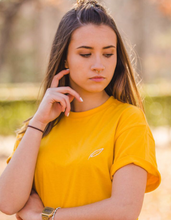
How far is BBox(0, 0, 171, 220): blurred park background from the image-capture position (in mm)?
6699

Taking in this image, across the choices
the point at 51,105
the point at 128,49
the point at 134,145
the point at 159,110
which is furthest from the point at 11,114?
the point at 134,145

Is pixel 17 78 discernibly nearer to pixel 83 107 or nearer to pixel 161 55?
pixel 161 55

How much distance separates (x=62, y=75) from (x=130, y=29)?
Result: 84.3ft

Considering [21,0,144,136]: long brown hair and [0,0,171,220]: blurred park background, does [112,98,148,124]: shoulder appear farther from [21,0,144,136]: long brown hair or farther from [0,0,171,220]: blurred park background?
[0,0,171,220]: blurred park background

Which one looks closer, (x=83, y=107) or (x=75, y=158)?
(x=75, y=158)

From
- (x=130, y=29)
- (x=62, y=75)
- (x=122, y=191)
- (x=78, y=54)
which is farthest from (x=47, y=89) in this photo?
(x=130, y=29)

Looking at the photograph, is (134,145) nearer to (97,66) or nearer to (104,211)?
(104,211)

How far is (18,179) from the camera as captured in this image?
6.92 ft

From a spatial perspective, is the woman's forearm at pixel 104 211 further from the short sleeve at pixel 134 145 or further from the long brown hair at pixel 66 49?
the long brown hair at pixel 66 49

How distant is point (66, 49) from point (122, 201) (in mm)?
1102

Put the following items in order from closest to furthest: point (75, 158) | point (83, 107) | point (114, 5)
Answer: point (75, 158), point (83, 107), point (114, 5)

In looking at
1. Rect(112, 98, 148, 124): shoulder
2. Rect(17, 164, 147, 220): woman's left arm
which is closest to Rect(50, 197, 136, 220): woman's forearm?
Rect(17, 164, 147, 220): woman's left arm

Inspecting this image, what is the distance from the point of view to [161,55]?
97.9ft

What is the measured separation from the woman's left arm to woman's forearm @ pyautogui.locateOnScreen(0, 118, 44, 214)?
1.29 ft
